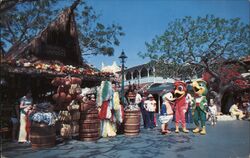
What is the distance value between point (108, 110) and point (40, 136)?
89.9 inches

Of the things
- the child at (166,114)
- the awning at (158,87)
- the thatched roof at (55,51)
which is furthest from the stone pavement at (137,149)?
the awning at (158,87)

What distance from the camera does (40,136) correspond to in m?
5.97

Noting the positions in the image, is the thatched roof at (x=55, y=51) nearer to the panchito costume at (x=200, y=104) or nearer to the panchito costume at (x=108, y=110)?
the panchito costume at (x=108, y=110)

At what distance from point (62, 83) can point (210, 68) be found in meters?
13.2

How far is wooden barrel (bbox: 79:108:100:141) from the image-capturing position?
22.9ft

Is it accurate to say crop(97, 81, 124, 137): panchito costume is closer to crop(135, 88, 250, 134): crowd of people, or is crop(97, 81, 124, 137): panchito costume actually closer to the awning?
crop(135, 88, 250, 134): crowd of people

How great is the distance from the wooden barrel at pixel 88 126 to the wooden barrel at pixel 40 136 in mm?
1073

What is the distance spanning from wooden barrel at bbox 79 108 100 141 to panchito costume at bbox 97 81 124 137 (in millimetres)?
477

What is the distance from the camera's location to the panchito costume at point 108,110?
7.57m

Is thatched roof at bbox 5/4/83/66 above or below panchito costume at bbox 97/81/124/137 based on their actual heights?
above

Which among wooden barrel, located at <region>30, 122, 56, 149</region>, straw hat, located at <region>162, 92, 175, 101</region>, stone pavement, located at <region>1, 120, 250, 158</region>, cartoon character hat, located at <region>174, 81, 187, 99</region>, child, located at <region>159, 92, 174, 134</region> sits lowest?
stone pavement, located at <region>1, 120, 250, 158</region>

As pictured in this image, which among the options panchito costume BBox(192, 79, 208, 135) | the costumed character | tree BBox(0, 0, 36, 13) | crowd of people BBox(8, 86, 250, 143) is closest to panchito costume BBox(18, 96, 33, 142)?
crowd of people BBox(8, 86, 250, 143)

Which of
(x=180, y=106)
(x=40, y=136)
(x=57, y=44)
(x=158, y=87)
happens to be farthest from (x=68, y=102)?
(x=158, y=87)

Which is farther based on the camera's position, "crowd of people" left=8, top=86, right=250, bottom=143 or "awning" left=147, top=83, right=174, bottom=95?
"awning" left=147, top=83, right=174, bottom=95
